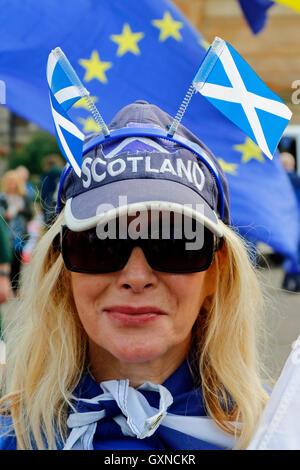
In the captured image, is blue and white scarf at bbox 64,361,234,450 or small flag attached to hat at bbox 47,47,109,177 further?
blue and white scarf at bbox 64,361,234,450

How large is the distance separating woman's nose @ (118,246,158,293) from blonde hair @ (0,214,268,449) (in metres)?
0.22

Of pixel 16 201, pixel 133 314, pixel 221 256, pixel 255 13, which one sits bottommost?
pixel 133 314

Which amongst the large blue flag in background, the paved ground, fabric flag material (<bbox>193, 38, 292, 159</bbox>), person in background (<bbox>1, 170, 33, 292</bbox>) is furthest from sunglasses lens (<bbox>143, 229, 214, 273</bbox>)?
person in background (<bbox>1, 170, 33, 292</bbox>)

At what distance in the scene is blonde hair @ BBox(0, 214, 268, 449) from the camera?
4.71 ft

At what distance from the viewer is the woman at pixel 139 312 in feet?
4.41

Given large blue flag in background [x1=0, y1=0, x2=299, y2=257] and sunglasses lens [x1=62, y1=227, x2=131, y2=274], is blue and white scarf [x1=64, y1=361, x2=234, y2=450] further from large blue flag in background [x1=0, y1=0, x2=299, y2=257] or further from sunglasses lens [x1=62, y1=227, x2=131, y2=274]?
large blue flag in background [x1=0, y1=0, x2=299, y2=257]

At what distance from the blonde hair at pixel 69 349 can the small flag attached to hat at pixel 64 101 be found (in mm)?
273

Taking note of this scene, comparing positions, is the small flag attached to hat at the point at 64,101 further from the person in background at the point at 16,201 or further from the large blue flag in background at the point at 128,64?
the person in background at the point at 16,201

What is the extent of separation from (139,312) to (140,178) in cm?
A: 28

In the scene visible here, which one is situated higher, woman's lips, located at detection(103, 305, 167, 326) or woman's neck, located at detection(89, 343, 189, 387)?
woman's lips, located at detection(103, 305, 167, 326)

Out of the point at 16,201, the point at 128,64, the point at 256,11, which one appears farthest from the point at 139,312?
the point at 16,201

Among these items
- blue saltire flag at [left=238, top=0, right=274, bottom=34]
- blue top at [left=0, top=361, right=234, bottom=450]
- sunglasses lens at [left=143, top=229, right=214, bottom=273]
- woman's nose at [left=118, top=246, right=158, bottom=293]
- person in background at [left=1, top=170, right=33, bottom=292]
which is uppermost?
blue saltire flag at [left=238, top=0, right=274, bottom=34]

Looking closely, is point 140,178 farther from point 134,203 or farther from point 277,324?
A: point 277,324

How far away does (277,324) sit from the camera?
2219 millimetres
